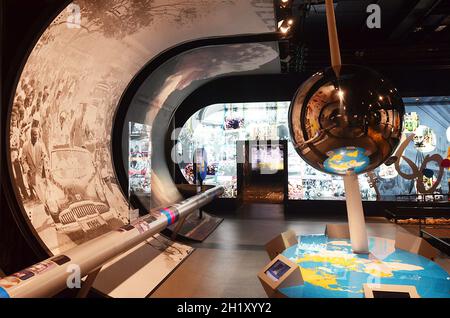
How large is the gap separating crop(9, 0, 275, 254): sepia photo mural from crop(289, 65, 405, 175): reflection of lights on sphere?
294cm

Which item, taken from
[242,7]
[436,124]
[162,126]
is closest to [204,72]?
[162,126]

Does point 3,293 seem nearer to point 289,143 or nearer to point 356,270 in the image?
point 356,270

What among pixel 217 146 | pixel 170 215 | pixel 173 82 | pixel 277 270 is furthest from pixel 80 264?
pixel 217 146

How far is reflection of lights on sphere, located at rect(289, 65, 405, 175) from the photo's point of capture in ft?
5.45

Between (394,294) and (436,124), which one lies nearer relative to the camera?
(394,294)

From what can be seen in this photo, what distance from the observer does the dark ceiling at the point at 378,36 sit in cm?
686

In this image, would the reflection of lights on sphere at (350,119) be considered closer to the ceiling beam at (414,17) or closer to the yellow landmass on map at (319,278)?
the yellow landmass on map at (319,278)

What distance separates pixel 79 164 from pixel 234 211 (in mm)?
6260

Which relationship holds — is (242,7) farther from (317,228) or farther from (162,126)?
(317,228)

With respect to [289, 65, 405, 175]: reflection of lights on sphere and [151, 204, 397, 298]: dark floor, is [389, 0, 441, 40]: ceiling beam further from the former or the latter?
[289, 65, 405, 175]: reflection of lights on sphere

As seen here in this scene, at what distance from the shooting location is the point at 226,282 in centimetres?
450

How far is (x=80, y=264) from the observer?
307cm

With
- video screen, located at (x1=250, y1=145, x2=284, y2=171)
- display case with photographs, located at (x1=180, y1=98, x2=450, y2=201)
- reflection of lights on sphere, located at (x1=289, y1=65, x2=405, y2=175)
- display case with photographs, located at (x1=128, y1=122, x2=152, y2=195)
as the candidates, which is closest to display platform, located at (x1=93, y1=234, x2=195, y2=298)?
display case with photographs, located at (x1=128, y1=122, x2=152, y2=195)
